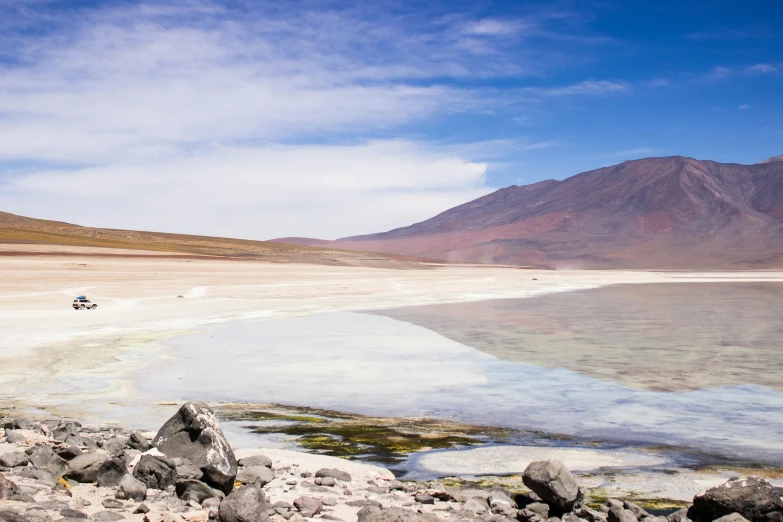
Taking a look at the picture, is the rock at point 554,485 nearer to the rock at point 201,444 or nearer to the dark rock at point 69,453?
the rock at point 201,444

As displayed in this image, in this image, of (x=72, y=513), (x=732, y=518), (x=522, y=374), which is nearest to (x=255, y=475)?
(x=72, y=513)

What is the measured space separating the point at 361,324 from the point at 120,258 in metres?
55.8

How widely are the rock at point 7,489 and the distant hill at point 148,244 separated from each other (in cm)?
8475

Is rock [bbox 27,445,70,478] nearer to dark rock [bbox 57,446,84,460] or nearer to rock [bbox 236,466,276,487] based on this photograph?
dark rock [bbox 57,446,84,460]

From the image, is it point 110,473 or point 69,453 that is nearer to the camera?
point 110,473

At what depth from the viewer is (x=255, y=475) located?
264 inches

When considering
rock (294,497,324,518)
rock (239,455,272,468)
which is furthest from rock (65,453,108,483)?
rock (294,497,324,518)

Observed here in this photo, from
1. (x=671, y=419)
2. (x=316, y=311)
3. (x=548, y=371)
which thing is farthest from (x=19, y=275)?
(x=671, y=419)

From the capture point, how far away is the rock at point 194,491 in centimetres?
600

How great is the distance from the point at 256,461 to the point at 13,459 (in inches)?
86.5

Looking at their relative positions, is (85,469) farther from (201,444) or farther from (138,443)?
(138,443)

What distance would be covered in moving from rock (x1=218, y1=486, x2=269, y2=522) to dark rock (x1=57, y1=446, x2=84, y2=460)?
2021mm

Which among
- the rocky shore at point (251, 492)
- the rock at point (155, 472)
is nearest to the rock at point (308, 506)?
the rocky shore at point (251, 492)

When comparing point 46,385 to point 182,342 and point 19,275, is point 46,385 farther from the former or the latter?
point 19,275
